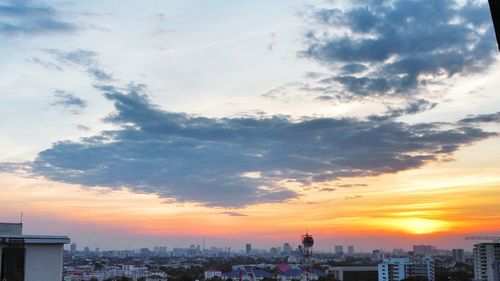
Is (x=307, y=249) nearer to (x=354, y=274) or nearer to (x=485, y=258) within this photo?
(x=485, y=258)

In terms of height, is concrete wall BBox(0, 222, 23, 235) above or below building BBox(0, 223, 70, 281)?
above

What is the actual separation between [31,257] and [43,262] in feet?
1.26

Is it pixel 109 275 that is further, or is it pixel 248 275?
pixel 109 275

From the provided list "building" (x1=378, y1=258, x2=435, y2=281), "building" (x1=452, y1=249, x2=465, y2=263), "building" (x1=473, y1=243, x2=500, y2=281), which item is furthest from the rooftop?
"building" (x1=452, y1=249, x2=465, y2=263)

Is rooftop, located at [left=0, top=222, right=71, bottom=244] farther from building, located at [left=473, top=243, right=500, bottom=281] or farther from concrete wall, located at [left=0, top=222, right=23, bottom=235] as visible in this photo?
building, located at [left=473, top=243, right=500, bottom=281]

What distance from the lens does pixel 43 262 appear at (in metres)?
16.0

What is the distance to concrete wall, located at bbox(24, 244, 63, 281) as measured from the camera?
1580 cm

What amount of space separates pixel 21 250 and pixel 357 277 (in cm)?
6533

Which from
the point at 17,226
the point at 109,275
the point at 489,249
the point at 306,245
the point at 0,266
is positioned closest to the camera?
the point at 0,266

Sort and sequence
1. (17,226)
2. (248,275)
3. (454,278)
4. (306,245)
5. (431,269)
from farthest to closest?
(248,275)
(431,269)
(454,278)
(306,245)
(17,226)

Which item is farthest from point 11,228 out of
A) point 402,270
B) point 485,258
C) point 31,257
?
point 402,270

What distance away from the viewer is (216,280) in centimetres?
6519

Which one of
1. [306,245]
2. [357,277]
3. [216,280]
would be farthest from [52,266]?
[357,277]

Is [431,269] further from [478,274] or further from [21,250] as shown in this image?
[21,250]
